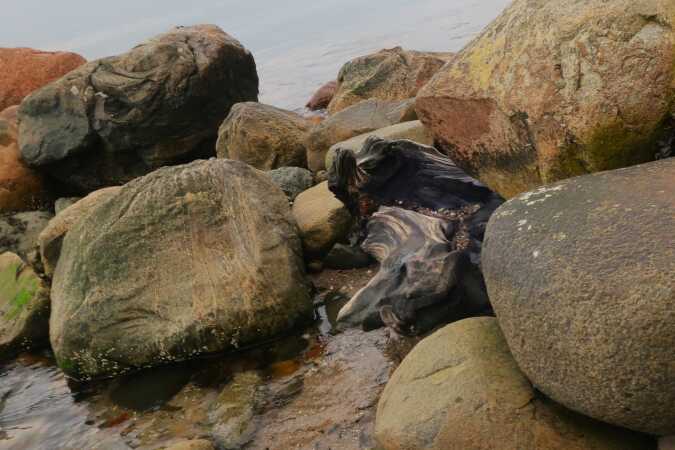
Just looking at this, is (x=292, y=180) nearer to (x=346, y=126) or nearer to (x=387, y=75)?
(x=346, y=126)

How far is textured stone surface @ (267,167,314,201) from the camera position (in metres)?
7.90

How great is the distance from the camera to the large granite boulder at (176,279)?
5332 millimetres

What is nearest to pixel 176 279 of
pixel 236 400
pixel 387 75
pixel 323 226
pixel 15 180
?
pixel 236 400

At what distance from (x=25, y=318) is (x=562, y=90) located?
5375mm

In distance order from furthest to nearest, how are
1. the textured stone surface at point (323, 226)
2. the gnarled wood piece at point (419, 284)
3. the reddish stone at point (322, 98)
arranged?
the reddish stone at point (322, 98)
the textured stone surface at point (323, 226)
the gnarled wood piece at point (419, 284)

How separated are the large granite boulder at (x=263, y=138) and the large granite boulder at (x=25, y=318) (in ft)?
11.1

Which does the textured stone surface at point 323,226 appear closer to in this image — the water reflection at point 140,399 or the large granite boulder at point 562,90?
the water reflection at point 140,399

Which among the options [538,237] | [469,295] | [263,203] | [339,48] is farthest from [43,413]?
[339,48]

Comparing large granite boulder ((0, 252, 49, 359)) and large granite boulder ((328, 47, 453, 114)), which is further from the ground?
large granite boulder ((328, 47, 453, 114))

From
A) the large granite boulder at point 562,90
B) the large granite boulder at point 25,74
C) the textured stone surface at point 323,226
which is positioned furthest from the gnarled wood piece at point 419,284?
the large granite boulder at point 25,74

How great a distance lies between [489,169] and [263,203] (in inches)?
88.6

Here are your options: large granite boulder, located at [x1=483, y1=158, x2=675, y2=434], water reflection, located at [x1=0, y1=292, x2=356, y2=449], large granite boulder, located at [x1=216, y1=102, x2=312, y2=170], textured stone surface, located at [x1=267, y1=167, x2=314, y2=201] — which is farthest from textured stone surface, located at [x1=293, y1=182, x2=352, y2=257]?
large granite boulder, located at [x1=483, y1=158, x2=675, y2=434]

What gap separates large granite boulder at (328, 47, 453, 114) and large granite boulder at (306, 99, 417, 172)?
111 inches

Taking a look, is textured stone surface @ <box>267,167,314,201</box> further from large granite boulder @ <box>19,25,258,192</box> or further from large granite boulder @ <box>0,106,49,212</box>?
large granite boulder @ <box>0,106,49,212</box>
